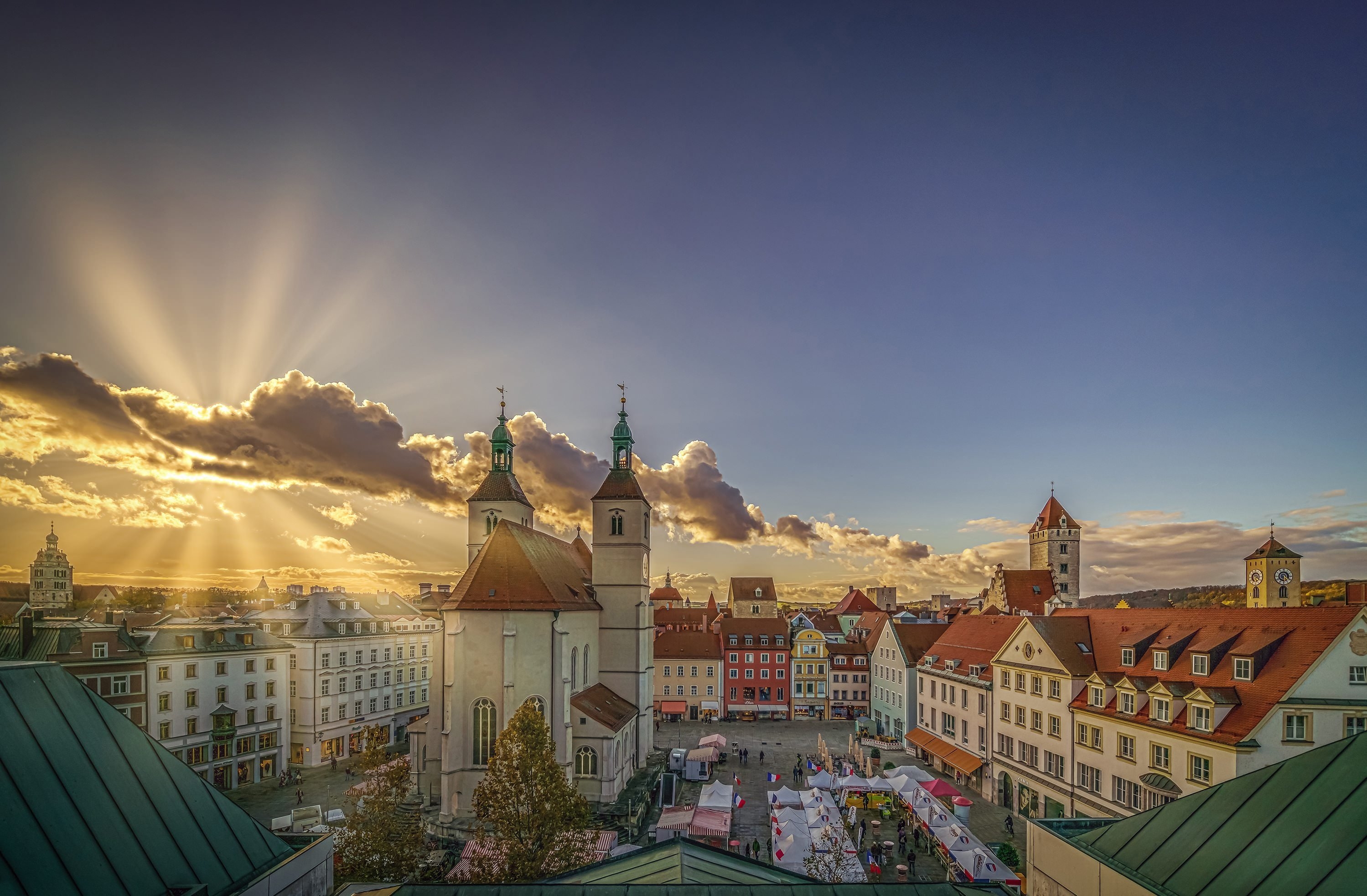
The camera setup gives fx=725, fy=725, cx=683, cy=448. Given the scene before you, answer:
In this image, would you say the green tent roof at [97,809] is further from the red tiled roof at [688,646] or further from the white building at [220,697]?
the red tiled roof at [688,646]

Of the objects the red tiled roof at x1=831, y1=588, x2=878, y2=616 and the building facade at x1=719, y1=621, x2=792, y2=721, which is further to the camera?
the red tiled roof at x1=831, y1=588, x2=878, y2=616

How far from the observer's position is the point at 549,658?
41.2 metres

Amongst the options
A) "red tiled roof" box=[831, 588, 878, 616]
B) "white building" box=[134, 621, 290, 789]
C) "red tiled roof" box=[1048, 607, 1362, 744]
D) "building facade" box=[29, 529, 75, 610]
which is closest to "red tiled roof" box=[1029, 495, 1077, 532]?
"red tiled roof" box=[831, 588, 878, 616]

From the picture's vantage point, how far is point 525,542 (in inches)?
1768

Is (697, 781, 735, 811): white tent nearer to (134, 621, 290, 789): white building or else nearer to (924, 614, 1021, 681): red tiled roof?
(924, 614, 1021, 681): red tiled roof

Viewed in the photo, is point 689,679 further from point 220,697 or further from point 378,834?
point 378,834

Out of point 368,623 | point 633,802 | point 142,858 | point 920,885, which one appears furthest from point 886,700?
point 142,858

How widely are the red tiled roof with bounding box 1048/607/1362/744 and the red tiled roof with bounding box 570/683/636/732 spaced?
83.6 feet

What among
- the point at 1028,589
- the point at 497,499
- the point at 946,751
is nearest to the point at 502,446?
the point at 497,499

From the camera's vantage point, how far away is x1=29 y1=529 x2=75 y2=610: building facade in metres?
85.8

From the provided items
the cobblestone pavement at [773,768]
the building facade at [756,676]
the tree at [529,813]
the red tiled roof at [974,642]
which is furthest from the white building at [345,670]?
the red tiled roof at [974,642]

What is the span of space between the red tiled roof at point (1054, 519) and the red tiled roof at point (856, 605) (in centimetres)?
→ 3068

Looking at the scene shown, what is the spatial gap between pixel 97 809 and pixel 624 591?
127 feet

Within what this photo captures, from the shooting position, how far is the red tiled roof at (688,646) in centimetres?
7562
